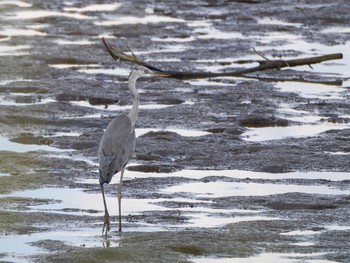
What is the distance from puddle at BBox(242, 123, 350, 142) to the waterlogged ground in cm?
3

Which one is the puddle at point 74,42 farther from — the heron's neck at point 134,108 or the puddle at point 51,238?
the puddle at point 51,238

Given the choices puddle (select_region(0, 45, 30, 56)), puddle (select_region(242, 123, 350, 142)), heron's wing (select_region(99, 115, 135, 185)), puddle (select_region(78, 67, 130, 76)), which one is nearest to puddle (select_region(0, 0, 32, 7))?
puddle (select_region(0, 45, 30, 56))

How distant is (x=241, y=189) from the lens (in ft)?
41.9

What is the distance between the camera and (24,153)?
47.3 feet

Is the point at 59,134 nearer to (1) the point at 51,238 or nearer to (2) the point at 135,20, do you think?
(1) the point at 51,238

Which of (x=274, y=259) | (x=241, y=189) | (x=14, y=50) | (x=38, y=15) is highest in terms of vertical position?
(x=274, y=259)

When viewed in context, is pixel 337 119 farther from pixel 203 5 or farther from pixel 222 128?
pixel 203 5

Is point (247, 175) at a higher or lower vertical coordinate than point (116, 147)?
lower

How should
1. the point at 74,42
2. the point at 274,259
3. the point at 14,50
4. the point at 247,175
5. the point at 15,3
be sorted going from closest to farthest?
the point at 274,259, the point at 247,175, the point at 14,50, the point at 74,42, the point at 15,3

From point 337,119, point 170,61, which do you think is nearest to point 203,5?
point 170,61

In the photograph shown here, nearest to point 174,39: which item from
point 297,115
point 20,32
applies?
point 20,32

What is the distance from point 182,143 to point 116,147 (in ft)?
10.9

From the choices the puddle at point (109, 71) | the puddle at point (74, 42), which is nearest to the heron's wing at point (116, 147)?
the puddle at point (109, 71)

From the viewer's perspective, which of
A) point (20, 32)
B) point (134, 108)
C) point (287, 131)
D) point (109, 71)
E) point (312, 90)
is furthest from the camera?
point (20, 32)
